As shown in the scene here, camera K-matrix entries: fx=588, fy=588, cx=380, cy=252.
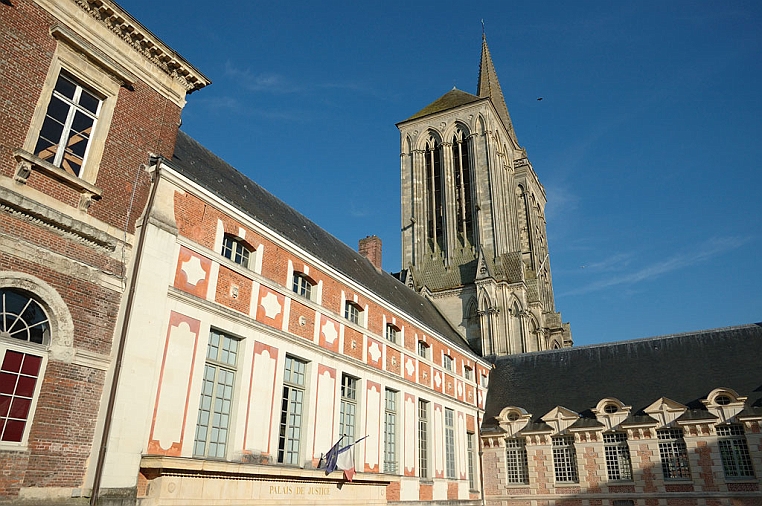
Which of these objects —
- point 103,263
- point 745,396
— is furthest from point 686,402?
point 103,263

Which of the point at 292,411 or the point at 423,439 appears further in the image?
the point at 423,439

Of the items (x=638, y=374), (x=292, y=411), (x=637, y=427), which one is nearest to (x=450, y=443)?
(x=637, y=427)

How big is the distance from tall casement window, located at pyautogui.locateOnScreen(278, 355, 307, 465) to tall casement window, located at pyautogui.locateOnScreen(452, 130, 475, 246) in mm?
25667

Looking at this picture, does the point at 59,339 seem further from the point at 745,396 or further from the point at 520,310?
the point at 520,310

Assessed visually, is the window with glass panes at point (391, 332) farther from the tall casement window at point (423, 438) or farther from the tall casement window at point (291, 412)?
the tall casement window at point (291, 412)

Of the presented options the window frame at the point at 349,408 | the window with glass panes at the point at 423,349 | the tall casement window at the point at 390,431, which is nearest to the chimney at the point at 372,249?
the window with glass panes at the point at 423,349

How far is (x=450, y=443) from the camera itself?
21297 mm

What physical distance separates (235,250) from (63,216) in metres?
4.23

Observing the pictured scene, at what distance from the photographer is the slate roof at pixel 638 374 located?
21198 mm

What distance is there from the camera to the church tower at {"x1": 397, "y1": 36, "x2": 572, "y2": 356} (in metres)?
33.6

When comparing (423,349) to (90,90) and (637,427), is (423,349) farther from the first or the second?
(90,90)

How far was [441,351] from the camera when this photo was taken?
73.3 feet

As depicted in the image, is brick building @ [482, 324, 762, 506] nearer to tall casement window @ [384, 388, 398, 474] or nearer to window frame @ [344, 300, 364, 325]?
tall casement window @ [384, 388, 398, 474]

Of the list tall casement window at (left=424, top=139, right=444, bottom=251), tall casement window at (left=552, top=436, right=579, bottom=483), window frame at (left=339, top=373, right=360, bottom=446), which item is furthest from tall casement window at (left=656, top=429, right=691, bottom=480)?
tall casement window at (left=424, top=139, right=444, bottom=251)
